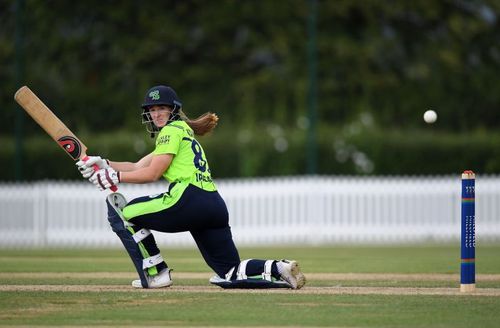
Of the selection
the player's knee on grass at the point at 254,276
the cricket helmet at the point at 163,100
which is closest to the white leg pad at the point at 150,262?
the player's knee on grass at the point at 254,276


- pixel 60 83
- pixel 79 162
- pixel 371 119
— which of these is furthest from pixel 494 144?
pixel 79 162

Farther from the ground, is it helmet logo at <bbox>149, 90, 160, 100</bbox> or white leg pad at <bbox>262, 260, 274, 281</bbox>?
helmet logo at <bbox>149, 90, 160, 100</bbox>

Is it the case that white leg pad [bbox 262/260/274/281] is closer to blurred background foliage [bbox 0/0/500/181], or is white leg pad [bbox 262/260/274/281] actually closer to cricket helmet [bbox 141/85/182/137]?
cricket helmet [bbox 141/85/182/137]

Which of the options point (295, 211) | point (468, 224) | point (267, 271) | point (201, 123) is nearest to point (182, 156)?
point (201, 123)

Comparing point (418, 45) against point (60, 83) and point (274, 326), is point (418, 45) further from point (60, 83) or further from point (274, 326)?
point (274, 326)

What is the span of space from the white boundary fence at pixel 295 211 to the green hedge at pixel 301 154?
3.33 metres

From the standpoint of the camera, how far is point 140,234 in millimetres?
9852

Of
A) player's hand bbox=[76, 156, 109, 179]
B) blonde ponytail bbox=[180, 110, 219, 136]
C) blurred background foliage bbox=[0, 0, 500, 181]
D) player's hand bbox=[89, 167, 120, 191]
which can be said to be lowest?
player's hand bbox=[89, 167, 120, 191]

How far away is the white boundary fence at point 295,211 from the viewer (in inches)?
833

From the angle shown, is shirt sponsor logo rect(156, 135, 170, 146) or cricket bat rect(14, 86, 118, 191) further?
cricket bat rect(14, 86, 118, 191)

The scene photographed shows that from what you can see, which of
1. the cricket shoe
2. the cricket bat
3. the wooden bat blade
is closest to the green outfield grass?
the cricket shoe

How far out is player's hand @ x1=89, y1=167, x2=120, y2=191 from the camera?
9.72 metres

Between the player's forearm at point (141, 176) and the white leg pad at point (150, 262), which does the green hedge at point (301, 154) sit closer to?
the white leg pad at point (150, 262)

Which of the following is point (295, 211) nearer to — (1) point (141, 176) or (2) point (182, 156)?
(2) point (182, 156)
